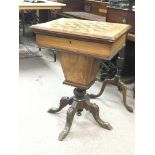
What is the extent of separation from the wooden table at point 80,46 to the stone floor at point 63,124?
10 cm

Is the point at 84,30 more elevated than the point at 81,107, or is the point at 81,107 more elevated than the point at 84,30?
the point at 84,30

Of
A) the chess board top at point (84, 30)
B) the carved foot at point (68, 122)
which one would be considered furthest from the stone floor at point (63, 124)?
the chess board top at point (84, 30)

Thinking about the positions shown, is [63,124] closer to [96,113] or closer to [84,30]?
[96,113]

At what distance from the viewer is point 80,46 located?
1646 mm

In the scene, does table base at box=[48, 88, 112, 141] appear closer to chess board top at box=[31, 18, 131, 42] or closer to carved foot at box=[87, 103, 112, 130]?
carved foot at box=[87, 103, 112, 130]

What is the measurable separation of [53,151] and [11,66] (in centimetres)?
115

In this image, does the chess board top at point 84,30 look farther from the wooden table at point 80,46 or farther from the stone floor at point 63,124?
the stone floor at point 63,124

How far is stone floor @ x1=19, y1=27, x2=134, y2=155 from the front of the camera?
1.78 metres

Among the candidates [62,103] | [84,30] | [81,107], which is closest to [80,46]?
[84,30]

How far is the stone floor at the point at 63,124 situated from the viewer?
1782mm

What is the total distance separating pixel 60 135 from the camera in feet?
6.22

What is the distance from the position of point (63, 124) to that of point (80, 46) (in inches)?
30.0

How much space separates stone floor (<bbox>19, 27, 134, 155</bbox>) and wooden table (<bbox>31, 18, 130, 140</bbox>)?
0.33 ft
